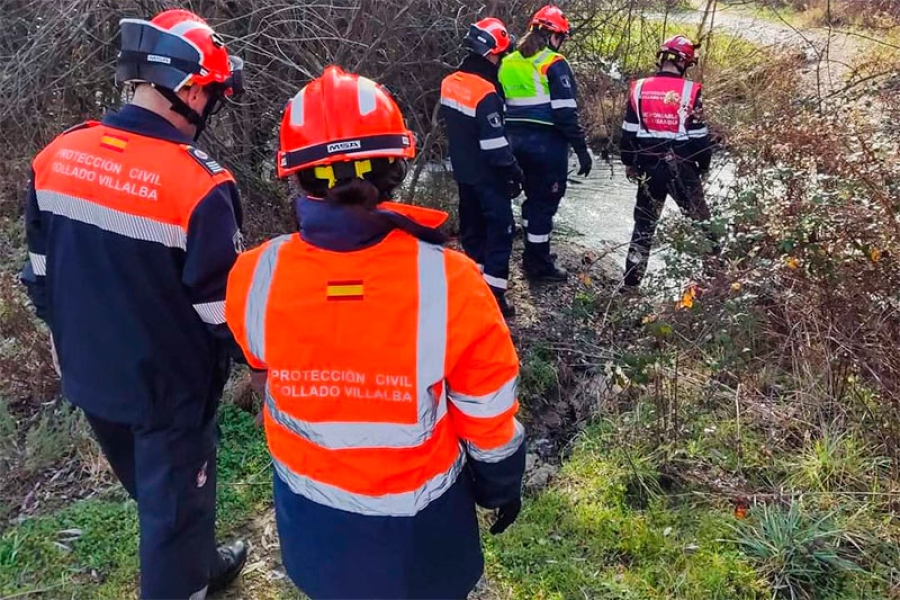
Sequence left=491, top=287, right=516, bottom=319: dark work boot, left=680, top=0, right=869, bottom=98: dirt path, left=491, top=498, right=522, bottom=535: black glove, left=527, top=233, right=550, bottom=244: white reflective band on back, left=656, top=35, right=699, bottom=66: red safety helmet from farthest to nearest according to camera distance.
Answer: left=680, top=0, right=869, bottom=98: dirt path
left=527, top=233, right=550, bottom=244: white reflective band on back
left=491, top=287, right=516, bottom=319: dark work boot
left=656, top=35, right=699, bottom=66: red safety helmet
left=491, top=498, right=522, bottom=535: black glove

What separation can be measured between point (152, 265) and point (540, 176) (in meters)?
4.16

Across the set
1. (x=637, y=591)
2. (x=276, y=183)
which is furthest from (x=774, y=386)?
(x=276, y=183)

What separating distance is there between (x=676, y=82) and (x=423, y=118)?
2323mm

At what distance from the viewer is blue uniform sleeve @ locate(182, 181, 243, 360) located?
219 centimetres

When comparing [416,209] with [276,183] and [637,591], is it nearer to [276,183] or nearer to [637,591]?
[637,591]

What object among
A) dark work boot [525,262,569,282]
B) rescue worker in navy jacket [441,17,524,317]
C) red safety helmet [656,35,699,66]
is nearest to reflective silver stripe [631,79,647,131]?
red safety helmet [656,35,699,66]

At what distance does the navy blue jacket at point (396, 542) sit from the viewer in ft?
5.94

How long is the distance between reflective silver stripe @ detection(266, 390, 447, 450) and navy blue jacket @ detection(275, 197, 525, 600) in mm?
191

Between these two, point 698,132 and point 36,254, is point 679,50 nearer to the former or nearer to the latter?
point 698,132

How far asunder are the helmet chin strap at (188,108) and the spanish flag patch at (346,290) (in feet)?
3.31

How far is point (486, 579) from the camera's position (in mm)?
3002

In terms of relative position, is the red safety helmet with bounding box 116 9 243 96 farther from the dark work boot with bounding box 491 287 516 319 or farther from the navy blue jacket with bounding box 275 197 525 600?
the dark work boot with bounding box 491 287 516 319

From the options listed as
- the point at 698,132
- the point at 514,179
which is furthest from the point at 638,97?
the point at 514,179

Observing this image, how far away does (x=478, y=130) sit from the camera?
5207 millimetres
